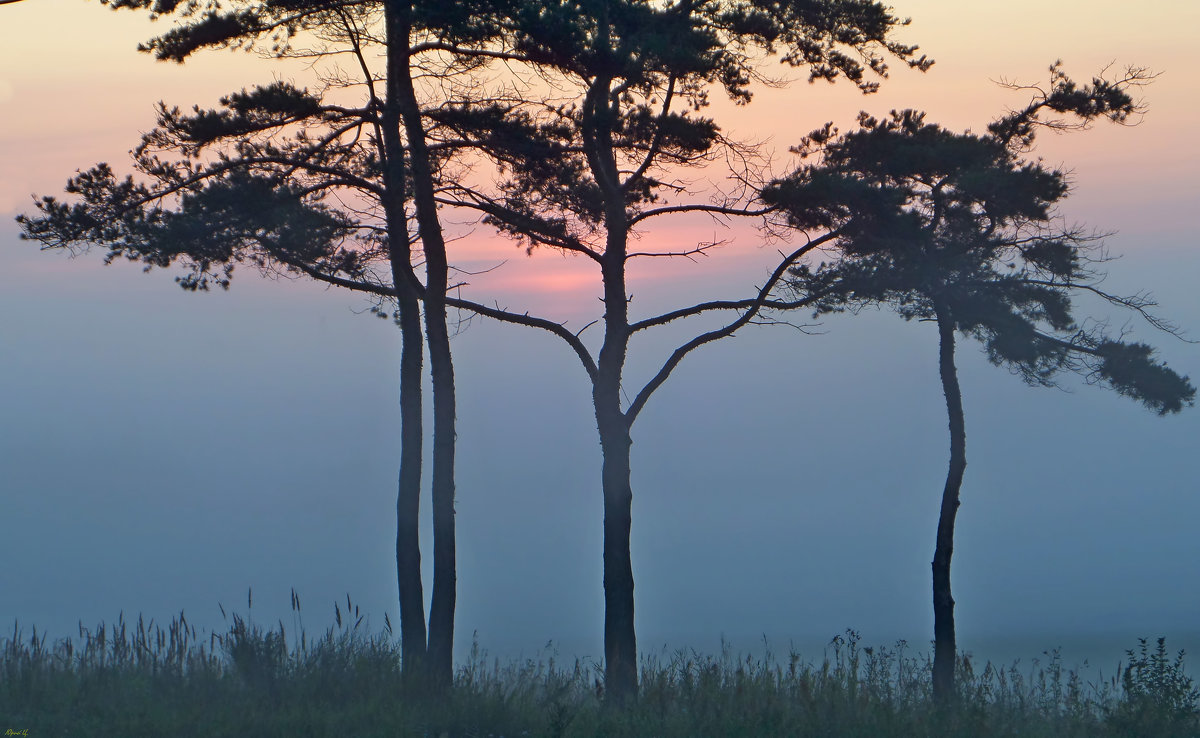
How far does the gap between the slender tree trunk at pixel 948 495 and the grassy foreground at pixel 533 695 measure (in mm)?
7771

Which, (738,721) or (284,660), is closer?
(738,721)

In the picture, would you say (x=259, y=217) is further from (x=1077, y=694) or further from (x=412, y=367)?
(x=1077, y=694)

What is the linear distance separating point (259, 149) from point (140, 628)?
703cm

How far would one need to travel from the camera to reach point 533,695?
1046 centimetres

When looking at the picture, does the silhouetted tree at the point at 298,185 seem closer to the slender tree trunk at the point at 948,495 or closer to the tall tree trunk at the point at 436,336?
the tall tree trunk at the point at 436,336

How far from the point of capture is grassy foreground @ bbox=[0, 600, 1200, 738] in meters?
8.79

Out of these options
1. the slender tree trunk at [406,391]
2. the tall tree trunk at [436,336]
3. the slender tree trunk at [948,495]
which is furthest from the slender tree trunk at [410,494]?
the slender tree trunk at [948,495]

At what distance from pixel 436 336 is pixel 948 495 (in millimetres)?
10399

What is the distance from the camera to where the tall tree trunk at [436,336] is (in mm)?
14133

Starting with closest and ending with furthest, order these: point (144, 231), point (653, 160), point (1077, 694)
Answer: point (1077, 694), point (144, 231), point (653, 160)

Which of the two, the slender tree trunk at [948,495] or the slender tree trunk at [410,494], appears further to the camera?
the slender tree trunk at [948,495]

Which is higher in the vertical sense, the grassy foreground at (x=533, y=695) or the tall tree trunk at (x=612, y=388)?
the tall tree trunk at (x=612, y=388)

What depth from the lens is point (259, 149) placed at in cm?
1529

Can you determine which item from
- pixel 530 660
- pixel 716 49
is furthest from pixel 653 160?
A: pixel 530 660
